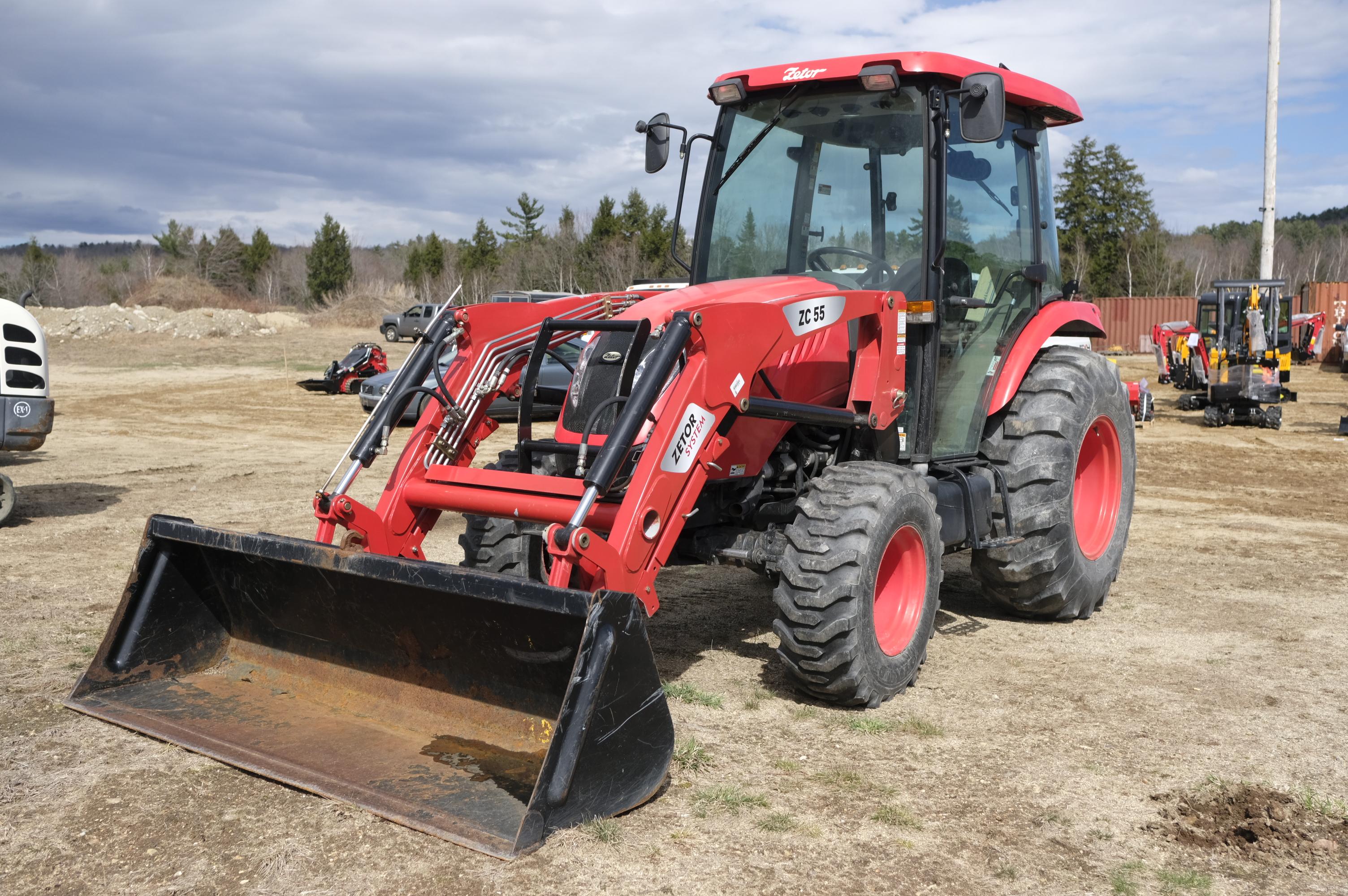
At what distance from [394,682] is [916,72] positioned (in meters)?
3.46


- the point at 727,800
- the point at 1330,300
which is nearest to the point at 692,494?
the point at 727,800

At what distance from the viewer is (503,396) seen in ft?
17.6

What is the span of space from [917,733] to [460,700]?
1.76 metres

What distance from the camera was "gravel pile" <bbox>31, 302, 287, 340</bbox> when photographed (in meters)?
36.7

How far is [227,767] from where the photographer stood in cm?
402

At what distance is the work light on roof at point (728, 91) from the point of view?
221 inches

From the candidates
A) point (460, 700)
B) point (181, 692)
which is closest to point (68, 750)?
point (181, 692)

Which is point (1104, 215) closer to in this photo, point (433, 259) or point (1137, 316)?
point (1137, 316)

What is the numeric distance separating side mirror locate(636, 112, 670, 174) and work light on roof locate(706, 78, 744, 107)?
0.27m

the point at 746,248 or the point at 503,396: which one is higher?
the point at 746,248

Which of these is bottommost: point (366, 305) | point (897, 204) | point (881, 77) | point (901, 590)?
point (901, 590)

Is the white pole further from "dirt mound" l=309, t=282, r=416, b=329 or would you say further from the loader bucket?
"dirt mound" l=309, t=282, r=416, b=329

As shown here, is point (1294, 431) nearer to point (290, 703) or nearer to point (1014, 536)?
point (1014, 536)

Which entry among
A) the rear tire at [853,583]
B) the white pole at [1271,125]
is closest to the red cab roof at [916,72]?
the rear tire at [853,583]
